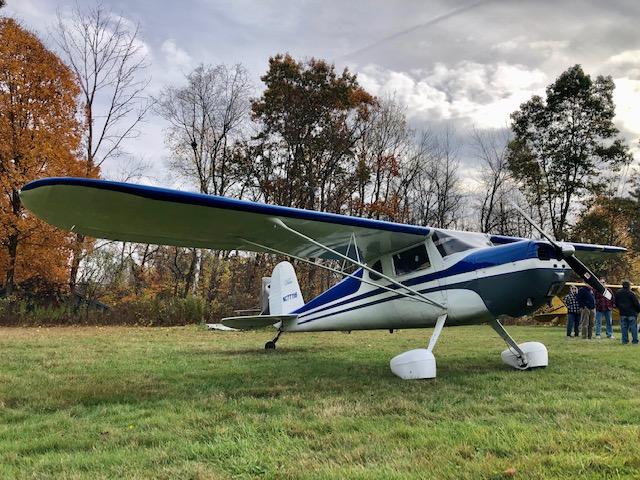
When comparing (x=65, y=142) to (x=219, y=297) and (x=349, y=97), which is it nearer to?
(x=219, y=297)

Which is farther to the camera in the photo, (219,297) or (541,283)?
(219,297)

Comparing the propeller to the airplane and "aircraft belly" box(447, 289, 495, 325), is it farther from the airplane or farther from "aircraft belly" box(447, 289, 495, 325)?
"aircraft belly" box(447, 289, 495, 325)

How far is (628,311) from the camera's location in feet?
35.9

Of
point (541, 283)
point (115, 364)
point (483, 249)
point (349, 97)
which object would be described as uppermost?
point (349, 97)

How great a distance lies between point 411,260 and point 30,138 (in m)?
18.0

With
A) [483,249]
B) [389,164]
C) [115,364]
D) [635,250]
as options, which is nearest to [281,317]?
[115,364]

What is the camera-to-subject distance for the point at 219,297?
22219 millimetres

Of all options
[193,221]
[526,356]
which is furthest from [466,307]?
[193,221]

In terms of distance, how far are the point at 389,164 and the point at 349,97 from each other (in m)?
5.95

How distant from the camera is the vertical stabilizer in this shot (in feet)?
31.4

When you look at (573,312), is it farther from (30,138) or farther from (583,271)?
(30,138)

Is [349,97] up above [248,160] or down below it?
above

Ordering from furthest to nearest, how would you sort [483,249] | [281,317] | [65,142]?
1. [65,142]
2. [281,317]
3. [483,249]

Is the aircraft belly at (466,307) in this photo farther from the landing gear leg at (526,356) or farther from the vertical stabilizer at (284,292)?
the vertical stabilizer at (284,292)
